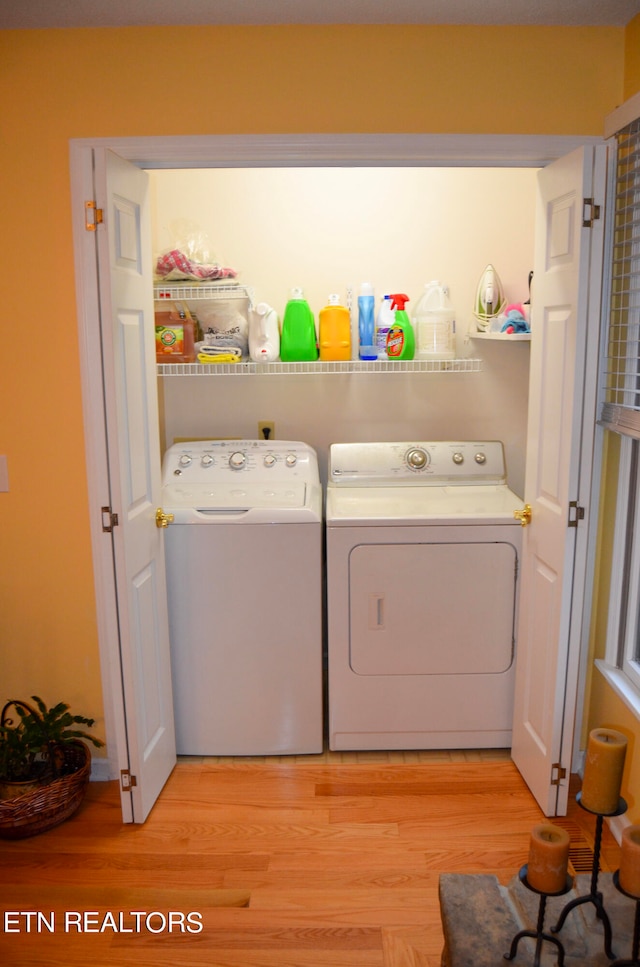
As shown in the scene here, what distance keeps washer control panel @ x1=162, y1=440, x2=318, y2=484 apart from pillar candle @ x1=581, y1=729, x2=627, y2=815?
1.73 metres

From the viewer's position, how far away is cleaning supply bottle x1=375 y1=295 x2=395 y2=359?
9.89 ft

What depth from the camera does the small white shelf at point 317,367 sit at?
2936mm

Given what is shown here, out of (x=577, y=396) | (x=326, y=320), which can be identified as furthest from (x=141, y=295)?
(x=577, y=396)

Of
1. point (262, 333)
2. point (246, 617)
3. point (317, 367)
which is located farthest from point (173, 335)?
point (246, 617)

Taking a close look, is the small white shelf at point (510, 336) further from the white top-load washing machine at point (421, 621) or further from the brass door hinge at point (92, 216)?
the brass door hinge at point (92, 216)

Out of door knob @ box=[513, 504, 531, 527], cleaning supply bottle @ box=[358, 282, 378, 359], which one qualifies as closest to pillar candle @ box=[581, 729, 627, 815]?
door knob @ box=[513, 504, 531, 527]

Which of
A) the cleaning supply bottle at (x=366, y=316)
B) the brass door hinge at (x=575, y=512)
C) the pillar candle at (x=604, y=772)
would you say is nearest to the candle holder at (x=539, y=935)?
the pillar candle at (x=604, y=772)

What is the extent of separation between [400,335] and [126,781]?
5.98 feet

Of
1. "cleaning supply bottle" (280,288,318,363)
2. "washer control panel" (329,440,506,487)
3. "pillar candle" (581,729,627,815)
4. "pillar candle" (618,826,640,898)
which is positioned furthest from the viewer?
"washer control panel" (329,440,506,487)

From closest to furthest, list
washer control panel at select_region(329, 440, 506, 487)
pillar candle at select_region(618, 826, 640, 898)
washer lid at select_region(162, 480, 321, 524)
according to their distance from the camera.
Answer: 1. pillar candle at select_region(618, 826, 640, 898)
2. washer lid at select_region(162, 480, 321, 524)
3. washer control panel at select_region(329, 440, 506, 487)

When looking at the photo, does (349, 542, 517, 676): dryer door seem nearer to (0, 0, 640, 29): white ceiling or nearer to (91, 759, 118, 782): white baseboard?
(91, 759, 118, 782): white baseboard

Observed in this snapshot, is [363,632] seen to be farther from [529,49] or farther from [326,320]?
[529,49]

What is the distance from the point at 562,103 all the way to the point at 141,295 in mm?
1364

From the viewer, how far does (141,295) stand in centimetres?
238
